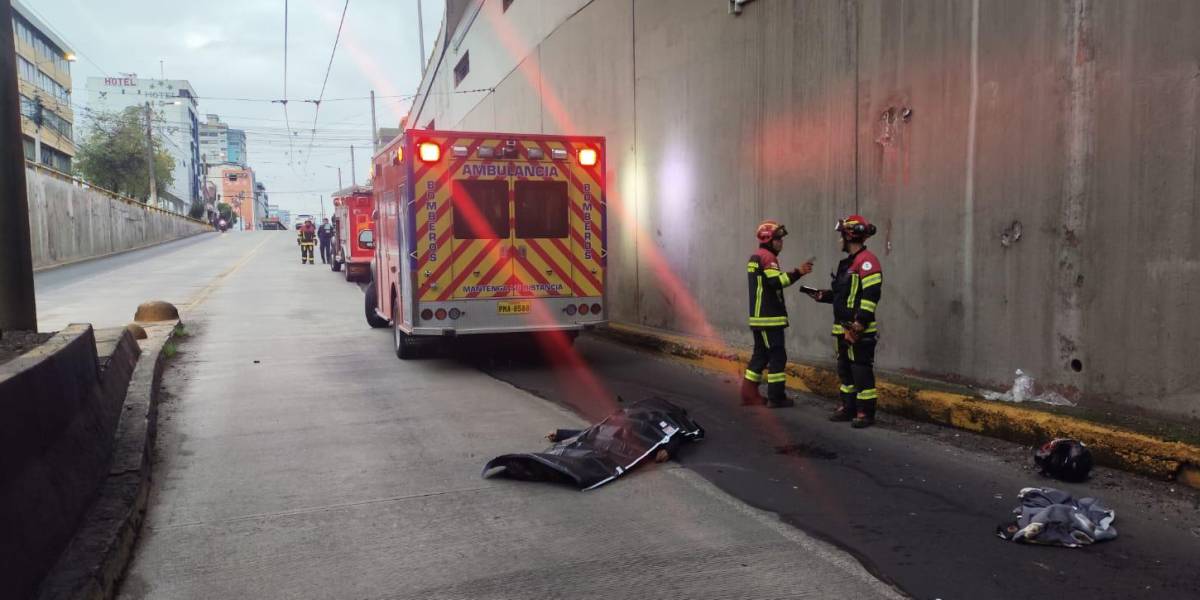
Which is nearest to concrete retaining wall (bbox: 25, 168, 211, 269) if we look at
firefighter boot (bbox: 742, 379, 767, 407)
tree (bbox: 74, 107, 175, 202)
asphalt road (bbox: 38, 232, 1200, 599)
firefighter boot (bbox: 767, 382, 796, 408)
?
tree (bbox: 74, 107, 175, 202)

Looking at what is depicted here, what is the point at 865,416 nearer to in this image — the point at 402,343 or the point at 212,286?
the point at 402,343

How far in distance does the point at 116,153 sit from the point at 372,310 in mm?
50155

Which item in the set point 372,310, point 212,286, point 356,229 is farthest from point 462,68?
point 372,310

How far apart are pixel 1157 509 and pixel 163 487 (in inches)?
228

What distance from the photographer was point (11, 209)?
5500 millimetres

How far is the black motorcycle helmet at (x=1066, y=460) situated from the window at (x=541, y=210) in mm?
5929

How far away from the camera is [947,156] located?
6836mm

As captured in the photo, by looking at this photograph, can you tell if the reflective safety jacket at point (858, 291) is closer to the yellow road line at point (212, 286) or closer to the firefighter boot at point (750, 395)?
the firefighter boot at point (750, 395)

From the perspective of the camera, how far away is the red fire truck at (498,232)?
364 inches

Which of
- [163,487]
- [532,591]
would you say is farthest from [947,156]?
[163,487]

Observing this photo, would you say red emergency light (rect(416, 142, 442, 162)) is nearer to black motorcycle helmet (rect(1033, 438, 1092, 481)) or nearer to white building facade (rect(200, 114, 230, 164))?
black motorcycle helmet (rect(1033, 438, 1092, 481))

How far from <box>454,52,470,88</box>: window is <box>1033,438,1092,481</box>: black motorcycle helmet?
79.0 ft

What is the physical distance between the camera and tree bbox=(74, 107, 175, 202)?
53219 mm

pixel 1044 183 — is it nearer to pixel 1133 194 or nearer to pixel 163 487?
pixel 1133 194
